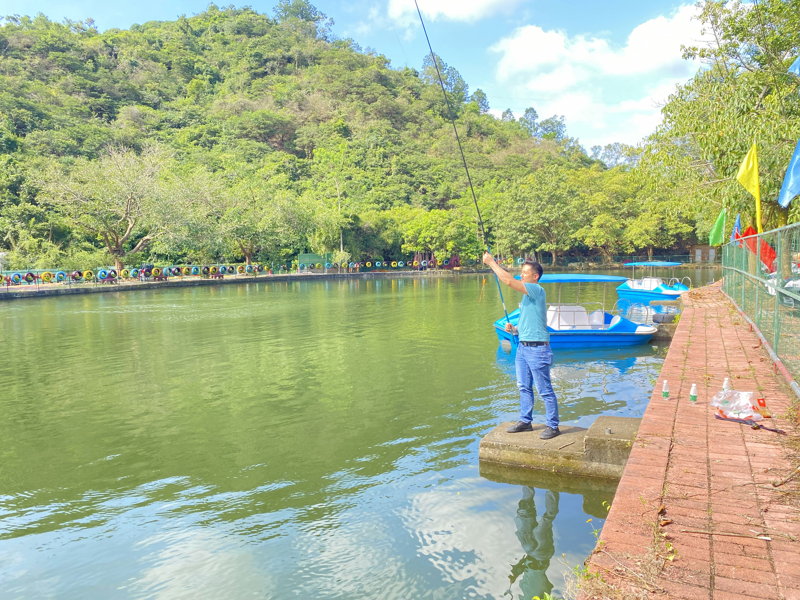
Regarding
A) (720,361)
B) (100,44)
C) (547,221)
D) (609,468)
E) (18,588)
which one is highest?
(100,44)

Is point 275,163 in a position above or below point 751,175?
above

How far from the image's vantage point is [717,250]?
2926 inches

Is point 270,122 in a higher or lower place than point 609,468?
higher

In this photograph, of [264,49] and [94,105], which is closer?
[94,105]

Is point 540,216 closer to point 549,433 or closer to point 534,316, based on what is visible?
point 549,433

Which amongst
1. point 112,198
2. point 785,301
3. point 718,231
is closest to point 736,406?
point 785,301

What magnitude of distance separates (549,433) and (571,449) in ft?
1.23

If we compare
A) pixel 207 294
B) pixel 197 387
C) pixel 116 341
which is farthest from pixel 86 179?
pixel 197 387

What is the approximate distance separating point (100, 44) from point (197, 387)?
116184mm

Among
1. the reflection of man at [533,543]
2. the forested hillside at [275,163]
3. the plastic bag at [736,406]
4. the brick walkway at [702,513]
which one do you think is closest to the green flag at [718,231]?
the forested hillside at [275,163]

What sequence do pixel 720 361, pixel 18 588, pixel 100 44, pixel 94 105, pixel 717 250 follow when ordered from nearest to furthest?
pixel 18 588, pixel 720 361, pixel 717 250, pixel 94 105, pixel 100 44

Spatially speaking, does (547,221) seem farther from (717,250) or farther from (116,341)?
(116,341)

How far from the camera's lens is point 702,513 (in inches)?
161

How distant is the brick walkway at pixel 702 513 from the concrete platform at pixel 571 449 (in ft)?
1.34
